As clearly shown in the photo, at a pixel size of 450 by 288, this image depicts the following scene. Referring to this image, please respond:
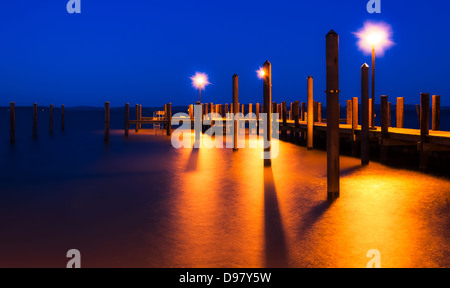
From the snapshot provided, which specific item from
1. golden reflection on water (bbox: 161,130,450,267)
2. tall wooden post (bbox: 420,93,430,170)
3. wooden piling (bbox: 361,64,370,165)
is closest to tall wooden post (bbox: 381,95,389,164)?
wooden piling (bbox: 361,64,370,165)

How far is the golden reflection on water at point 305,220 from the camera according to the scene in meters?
5.48

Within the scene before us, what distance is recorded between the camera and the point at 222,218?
24.8 ft

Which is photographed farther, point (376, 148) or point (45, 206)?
point (376, 148)

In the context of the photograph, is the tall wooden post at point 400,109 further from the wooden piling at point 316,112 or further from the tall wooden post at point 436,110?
the wooden piling at point 316,112

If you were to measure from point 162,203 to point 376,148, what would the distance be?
12.9 m

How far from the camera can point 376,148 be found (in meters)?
19.6

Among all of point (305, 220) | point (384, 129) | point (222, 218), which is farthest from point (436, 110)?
point (222, 218)

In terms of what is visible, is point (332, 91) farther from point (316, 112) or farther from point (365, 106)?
point (316, 112)

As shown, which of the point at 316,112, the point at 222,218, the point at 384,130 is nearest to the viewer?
the point at 222,218

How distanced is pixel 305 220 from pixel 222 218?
125cm

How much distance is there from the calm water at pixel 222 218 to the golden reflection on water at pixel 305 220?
2cm

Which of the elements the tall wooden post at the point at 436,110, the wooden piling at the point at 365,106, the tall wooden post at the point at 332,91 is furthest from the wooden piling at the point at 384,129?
the tall wooden post at the point at 332,91
